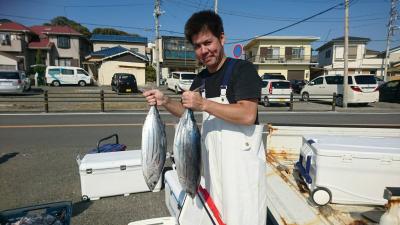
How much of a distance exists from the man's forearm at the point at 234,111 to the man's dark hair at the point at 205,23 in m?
0.50

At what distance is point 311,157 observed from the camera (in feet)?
8.95

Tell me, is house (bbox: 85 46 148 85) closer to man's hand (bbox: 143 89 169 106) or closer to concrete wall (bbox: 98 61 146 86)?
concrete wall (bbox: 98 61 146 86)

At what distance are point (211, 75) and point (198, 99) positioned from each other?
40 cm

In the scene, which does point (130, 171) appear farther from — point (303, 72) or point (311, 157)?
point (303, 72)

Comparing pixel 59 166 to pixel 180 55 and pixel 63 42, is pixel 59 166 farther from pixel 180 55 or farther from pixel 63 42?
pixel 180 55

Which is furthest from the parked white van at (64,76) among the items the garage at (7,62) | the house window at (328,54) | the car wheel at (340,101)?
the house window at (328,54)

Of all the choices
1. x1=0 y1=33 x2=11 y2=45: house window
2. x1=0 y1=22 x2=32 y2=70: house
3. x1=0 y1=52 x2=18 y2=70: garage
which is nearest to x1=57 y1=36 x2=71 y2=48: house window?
x1=0 y1=22 x2=32 y2=70: house

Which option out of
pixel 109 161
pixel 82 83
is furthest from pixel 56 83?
pixel 109 161

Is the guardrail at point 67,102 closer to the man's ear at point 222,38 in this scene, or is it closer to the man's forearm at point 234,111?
the man's ear at point 222,38

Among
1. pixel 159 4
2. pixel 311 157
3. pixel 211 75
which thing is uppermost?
pixel 159 4

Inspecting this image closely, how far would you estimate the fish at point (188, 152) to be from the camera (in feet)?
5.95

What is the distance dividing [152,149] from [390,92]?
956 inches

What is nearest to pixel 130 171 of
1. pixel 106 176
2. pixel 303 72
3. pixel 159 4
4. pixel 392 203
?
pixel 106 176

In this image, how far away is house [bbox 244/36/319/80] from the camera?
40.9 metres
